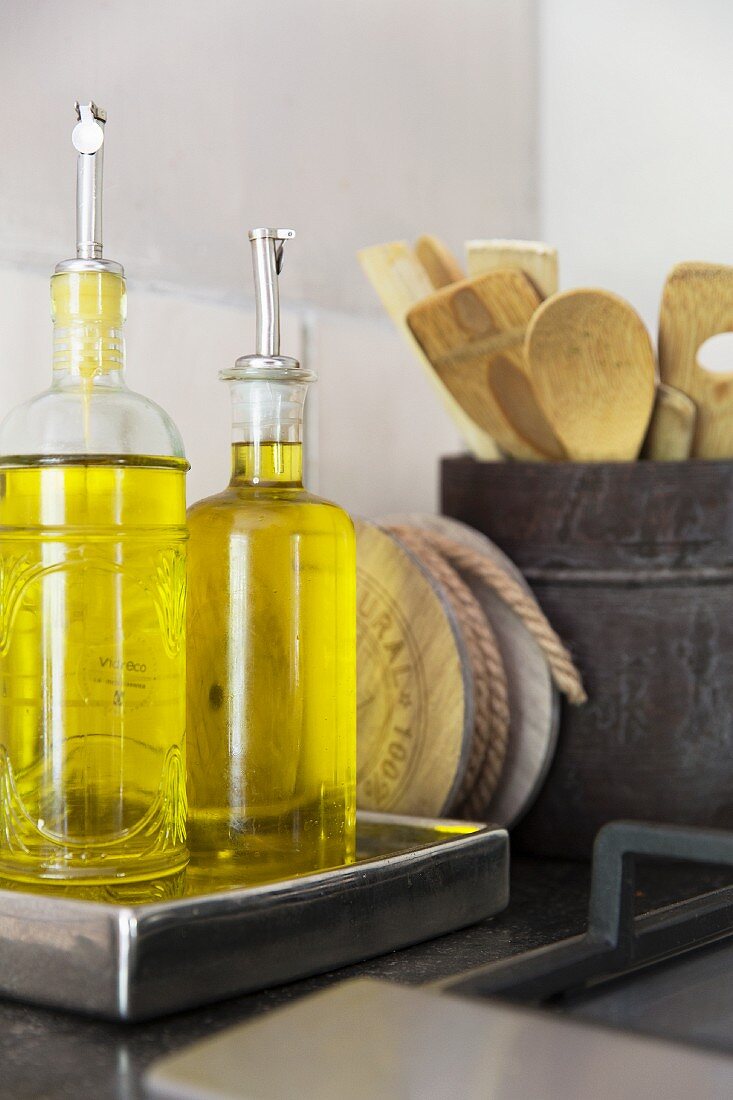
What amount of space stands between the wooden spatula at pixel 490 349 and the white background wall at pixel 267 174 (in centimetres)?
14

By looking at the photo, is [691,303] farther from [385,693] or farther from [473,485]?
[385,693]

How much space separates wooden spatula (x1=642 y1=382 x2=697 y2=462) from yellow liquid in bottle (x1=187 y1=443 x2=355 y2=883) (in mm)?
276

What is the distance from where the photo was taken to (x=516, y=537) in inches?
29.8

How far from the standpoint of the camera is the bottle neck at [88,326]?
491 millimetres

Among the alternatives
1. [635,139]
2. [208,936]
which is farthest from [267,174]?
[208,936]

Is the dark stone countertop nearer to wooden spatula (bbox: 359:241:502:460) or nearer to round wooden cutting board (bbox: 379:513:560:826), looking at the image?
round wooden cutting board (bbox: 379:513:560:826)

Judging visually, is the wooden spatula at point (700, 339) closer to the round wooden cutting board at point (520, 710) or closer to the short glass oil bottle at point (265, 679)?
the round wooden cutting board at point (520, 710)

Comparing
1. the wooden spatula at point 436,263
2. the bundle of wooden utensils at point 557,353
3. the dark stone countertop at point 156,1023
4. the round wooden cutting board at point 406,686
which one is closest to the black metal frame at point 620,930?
the dark stone countertop at point 156,1023

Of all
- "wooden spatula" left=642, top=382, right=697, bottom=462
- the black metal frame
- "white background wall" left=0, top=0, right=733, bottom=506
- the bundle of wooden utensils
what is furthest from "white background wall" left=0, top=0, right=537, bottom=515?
the black metal frame

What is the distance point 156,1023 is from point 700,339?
1.53 ft

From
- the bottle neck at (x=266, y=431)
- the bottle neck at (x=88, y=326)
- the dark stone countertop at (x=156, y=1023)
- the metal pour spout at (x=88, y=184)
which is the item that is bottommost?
the dark stone countertop at (x=156, y=1023)

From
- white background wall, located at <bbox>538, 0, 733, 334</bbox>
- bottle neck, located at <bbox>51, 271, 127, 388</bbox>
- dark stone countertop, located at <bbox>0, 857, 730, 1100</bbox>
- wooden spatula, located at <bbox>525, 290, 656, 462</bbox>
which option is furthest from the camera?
white background wall, located at <bbox>538, 0, 733, 334</bbox>

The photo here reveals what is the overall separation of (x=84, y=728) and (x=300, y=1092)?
0.63ft

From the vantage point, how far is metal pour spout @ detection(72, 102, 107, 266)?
0.51 meters
